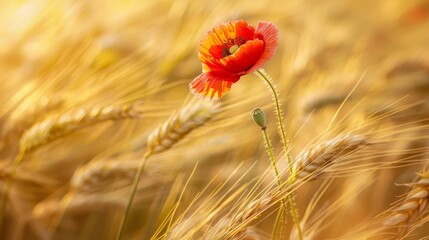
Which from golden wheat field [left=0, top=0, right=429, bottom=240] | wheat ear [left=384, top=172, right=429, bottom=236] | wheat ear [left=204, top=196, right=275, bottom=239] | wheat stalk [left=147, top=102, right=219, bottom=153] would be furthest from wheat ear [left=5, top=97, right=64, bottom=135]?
wheat ear [left=384, top=172, right=429, bottom=236]

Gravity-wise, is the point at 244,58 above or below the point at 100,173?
above

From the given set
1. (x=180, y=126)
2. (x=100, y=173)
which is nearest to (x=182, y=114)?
(x=180, y=126)

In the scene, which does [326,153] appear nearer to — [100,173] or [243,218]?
[243,218]

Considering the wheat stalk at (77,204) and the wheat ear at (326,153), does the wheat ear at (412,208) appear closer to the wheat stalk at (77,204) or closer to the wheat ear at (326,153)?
the wheat ear at (326,153)

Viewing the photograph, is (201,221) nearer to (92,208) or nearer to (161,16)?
(92,208)

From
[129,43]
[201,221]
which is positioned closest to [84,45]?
[129,43]

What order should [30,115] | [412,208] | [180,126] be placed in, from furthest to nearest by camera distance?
[30,115] < [180,126] < [412,208]
